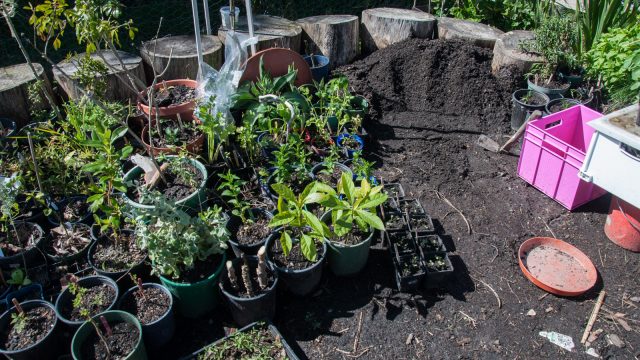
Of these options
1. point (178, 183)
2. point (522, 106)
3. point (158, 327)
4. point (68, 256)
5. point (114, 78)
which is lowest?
point (158, 327)

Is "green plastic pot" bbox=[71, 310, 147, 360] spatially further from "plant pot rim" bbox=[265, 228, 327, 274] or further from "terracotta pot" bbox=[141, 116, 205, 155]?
"terracotta pot" bbox=[141, 116, 205, 155]

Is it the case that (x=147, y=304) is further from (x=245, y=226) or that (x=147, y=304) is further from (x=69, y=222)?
(x=69, y=222)

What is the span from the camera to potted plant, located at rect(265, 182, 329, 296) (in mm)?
2531

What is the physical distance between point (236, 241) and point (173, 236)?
541 millimetres

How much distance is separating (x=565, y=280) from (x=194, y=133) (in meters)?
2.69

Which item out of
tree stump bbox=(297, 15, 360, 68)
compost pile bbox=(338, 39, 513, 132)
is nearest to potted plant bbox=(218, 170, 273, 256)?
compost pile bbox=(338, 39, 513, 132)

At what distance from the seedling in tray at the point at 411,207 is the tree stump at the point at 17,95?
289 cm

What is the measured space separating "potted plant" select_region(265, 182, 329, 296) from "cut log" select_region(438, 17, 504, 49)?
302 cm

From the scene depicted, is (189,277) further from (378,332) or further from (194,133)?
(194,133)

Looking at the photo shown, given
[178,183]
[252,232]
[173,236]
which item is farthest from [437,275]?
[178,183]

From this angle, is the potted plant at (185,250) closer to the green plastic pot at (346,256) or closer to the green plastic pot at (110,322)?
the green plastic pot at (110,322)

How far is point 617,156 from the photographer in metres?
2.80

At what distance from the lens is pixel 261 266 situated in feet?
8.09

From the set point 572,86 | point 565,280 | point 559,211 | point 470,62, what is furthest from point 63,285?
point 572,86
